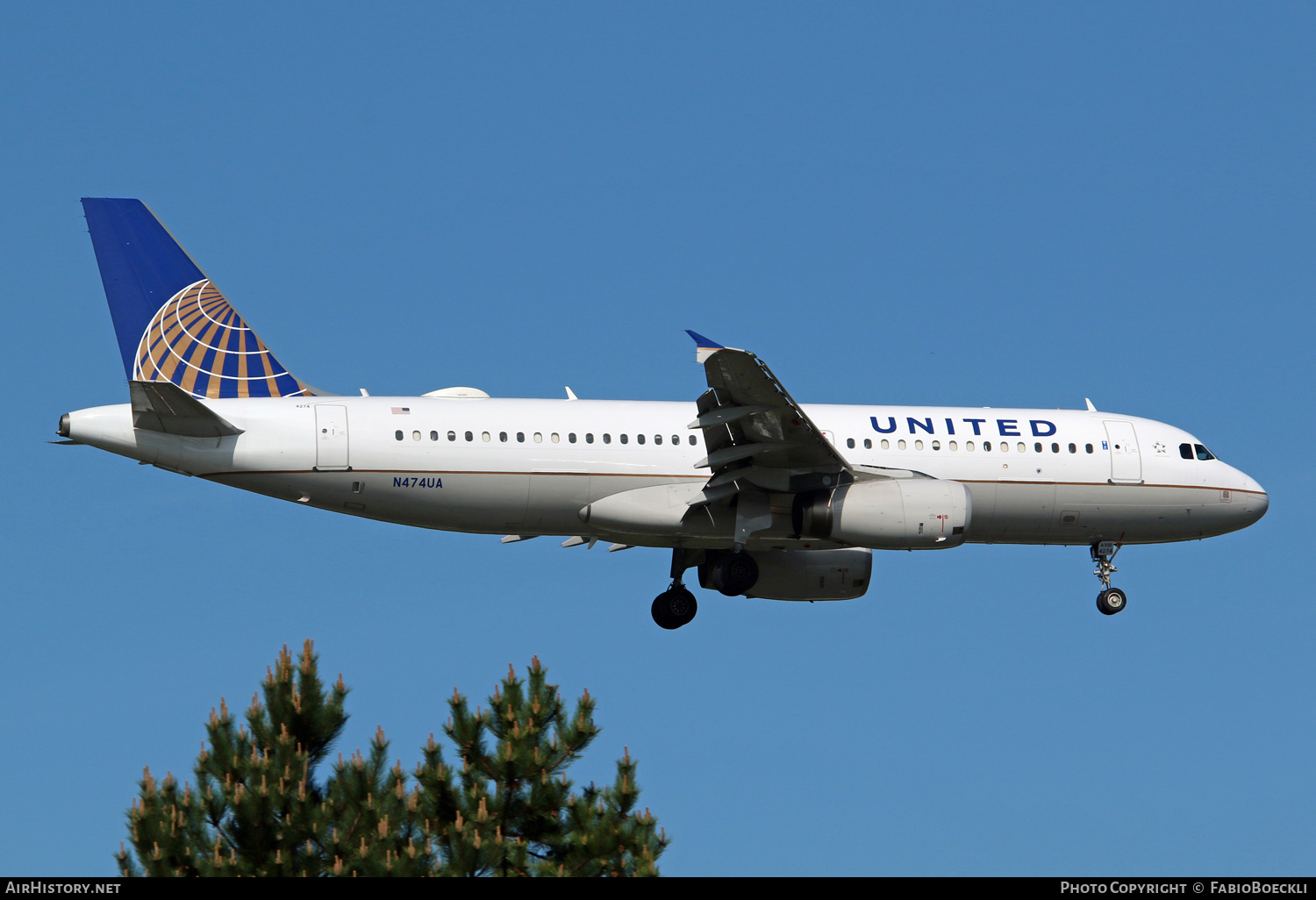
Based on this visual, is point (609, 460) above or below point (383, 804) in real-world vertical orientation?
above

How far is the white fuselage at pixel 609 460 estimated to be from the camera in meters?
25.0

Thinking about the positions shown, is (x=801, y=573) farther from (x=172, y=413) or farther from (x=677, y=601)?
(x=172, y=413)

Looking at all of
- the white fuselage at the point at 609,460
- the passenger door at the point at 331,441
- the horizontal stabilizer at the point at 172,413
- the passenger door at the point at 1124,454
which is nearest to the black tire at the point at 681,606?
the white fuselage at the point at 609,460

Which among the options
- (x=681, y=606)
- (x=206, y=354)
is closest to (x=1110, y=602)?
(x=681, y=606)

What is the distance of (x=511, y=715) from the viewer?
67.6ft

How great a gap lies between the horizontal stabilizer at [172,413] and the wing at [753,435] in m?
7.72

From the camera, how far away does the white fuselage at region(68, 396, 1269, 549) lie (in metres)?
25.0

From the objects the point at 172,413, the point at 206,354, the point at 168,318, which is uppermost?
the point at 168,318

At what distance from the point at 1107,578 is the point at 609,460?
34.0 feet

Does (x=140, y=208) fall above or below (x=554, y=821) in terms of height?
above

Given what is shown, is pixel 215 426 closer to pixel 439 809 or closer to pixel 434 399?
pixel 434 399

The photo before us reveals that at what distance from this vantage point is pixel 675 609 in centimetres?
2947
